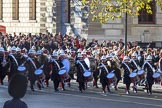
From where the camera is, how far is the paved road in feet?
62.0

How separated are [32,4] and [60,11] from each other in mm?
4470

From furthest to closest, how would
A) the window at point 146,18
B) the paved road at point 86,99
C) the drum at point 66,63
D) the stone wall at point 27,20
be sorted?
the stone wall at point 27,20, the window at point 146,18, the drum at point 66,63, the paved road at point 86,99

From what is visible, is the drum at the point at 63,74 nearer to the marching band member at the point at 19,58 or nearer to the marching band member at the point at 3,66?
the marching band member at the point at 19,58

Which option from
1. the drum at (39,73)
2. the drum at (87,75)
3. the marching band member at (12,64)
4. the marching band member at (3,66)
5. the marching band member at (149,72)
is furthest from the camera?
the marching band member at (3,66)

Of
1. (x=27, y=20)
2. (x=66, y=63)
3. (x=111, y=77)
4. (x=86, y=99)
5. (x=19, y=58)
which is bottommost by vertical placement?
(x=86, y=99)

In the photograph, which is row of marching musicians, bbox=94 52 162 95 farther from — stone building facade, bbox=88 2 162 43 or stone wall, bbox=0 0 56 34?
Result: stone wall, bbox=0 0 56 34

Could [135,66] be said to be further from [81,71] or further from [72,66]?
[72,66]

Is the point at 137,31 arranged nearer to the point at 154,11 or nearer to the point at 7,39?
the point at 154,11

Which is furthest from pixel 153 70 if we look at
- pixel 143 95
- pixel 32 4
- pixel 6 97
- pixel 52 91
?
pixel 32 4

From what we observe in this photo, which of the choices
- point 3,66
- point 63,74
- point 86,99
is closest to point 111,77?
point 63,74

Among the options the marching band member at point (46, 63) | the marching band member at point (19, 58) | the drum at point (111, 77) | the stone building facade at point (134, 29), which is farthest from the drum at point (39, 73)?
the stone building facade at point (134, 29)

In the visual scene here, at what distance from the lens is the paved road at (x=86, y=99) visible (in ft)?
62.0

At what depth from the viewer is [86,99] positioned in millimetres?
20812

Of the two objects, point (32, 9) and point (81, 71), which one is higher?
point (32, 9)
